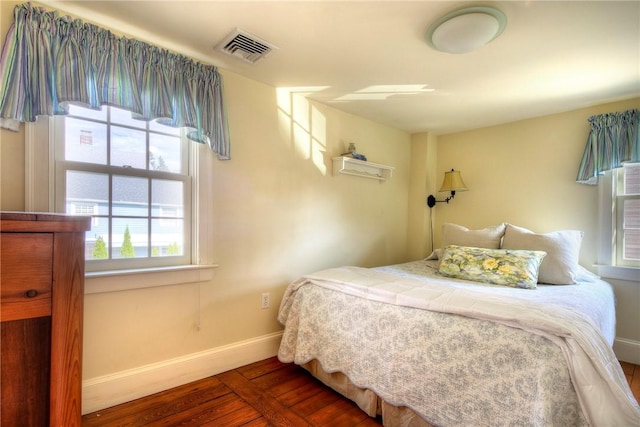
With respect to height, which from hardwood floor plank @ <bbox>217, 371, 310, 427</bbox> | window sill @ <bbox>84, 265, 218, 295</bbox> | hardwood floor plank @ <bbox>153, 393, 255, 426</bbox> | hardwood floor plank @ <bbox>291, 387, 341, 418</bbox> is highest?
window sill @ <bbox>84, 265, 218, 295</bbox>

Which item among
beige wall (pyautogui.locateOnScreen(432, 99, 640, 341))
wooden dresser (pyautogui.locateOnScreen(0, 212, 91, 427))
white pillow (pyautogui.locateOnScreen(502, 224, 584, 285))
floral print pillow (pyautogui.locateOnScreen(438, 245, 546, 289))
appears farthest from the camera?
beige wall (pyautogui.locateOnScreen(432, 99, 640, 341))

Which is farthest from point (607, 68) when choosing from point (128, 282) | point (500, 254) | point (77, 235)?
point (128, 282)

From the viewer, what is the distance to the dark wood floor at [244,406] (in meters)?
1.60

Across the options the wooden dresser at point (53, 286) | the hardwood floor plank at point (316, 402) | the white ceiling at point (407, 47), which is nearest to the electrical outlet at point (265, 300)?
the hardwood floor plank at point (316, 402)

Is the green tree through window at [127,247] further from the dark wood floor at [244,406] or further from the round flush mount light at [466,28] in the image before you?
the round flush mount light at [466,28]

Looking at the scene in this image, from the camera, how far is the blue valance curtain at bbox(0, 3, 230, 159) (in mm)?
1396

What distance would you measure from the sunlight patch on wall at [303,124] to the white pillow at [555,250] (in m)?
1.74

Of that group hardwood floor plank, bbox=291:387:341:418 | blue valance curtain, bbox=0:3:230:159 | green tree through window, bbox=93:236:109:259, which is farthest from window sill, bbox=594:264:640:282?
green tree through window, bbox=93:236:109:259

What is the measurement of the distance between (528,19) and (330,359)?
217 centimetres

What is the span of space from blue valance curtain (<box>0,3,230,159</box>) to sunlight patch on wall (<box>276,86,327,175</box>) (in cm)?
60

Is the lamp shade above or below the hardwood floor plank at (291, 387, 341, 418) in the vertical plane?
above

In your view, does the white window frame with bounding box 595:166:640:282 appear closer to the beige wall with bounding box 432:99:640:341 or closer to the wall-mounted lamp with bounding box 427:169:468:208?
the beige wall with bounding box 432:99:640:341

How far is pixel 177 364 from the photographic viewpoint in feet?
6.31

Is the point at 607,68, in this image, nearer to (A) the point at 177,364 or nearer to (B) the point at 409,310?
(B) the point at 409,310
